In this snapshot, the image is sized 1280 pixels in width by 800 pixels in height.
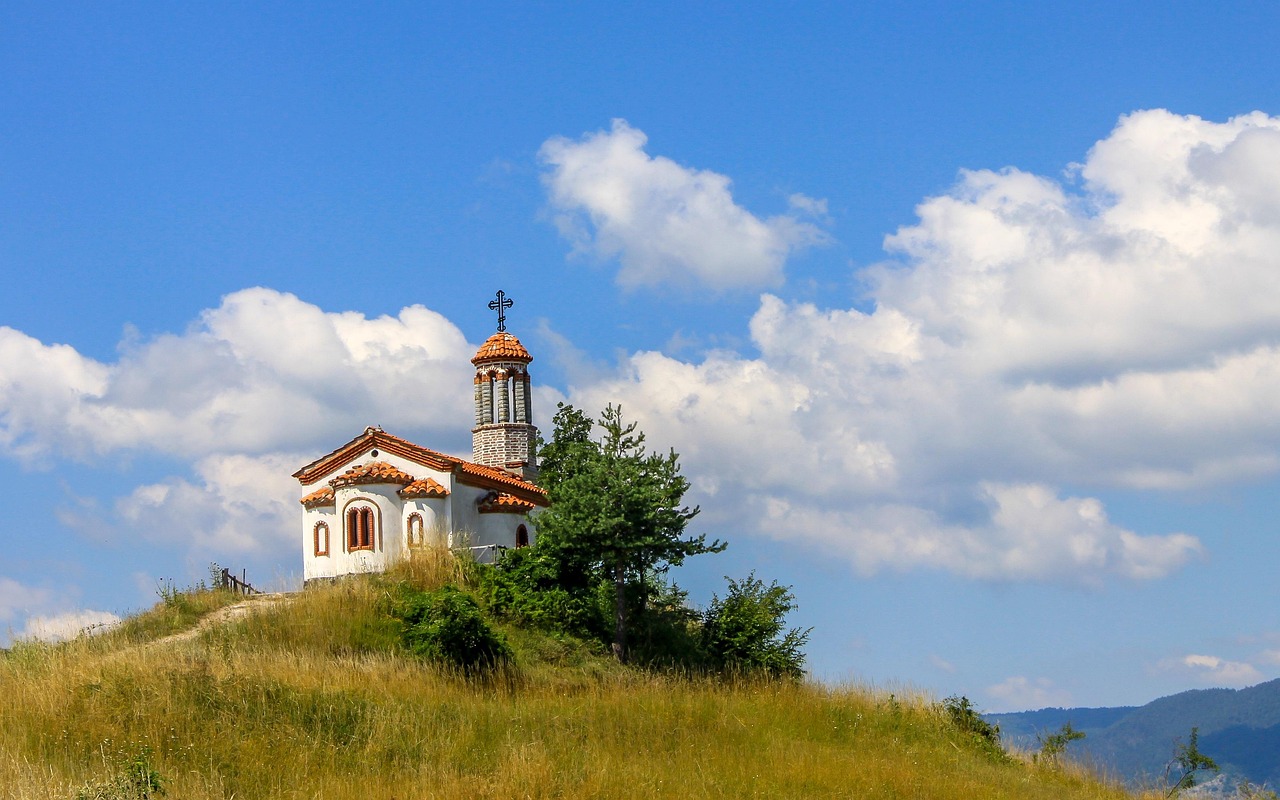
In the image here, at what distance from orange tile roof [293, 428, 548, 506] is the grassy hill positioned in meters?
9.92

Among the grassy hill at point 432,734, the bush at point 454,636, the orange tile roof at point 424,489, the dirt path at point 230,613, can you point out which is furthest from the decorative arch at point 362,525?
the grassy hill at point 432,734

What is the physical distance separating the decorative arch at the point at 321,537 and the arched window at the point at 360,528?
1.22 m

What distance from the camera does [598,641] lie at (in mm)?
32062

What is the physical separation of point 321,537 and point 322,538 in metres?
0.06

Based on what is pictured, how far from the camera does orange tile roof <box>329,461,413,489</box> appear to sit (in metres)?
36.3

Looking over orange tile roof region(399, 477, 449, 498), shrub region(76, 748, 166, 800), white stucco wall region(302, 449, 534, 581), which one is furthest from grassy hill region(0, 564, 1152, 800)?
orange tile roof region(399, 477, 449, 498)

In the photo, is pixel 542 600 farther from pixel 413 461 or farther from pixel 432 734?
pixel 432 734

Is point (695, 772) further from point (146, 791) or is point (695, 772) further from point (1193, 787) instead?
point (1193, 787)

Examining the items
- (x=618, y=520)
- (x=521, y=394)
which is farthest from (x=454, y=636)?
(x=521, y=394)

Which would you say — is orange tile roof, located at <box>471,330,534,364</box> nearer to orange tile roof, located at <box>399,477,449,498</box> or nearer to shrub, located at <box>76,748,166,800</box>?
orange tile roof, located at <box>399,477,449,498</box>

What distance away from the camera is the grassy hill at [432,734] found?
53.4 feet

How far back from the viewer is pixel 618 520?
31000 mm

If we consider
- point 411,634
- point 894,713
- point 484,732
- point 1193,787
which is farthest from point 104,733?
point 1193,787

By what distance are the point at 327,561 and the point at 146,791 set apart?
22.8 m
